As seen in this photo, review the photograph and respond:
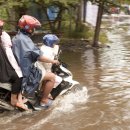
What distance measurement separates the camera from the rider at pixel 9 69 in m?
6.75

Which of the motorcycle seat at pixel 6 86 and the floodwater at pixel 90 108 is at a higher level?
the motorcycle seat at pixel 6 86

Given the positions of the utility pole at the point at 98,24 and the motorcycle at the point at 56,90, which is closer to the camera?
the motorcycle at the point at 56,90

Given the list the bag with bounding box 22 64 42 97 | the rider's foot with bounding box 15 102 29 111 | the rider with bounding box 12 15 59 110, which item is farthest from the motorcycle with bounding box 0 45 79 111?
the rider with bounding box 12 15 59 110

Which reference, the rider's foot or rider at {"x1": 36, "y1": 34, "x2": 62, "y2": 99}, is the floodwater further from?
rider at {"x1": 36, "y1": 34, "x2": 62, "y2": 99}

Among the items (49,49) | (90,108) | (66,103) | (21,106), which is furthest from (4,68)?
(90,108)

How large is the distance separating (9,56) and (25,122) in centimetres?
106

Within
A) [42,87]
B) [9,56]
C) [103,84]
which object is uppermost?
[9,56]

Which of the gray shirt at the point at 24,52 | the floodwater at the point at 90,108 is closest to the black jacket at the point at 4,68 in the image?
the gray shirt at the point at 24,52

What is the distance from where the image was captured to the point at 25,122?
6949mm

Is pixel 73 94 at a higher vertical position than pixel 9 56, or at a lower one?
lower

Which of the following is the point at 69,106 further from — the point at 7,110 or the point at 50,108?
the point at 7,110

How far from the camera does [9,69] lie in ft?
22.3

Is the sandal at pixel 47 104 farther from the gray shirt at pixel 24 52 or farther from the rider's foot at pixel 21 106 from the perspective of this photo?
the gray shirt at pixel 24 52

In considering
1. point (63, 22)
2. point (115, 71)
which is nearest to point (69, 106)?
point (115, 71)
